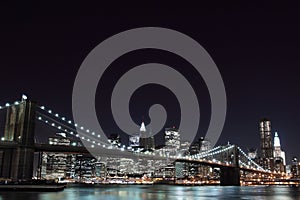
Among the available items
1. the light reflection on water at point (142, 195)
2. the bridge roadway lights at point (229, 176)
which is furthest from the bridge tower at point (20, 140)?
the bridge roadway lights at point (229, 176)

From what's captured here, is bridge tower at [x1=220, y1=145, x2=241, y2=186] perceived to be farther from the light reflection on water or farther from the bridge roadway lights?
the light reflection on water

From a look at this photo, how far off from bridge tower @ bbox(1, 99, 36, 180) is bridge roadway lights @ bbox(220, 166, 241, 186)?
42.3 meters

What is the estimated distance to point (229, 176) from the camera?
78.1m

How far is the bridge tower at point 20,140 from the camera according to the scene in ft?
150

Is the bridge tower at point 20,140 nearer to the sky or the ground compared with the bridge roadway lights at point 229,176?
nearer to the sky

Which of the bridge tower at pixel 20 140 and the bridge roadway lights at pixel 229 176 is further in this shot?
the bridge roadway lights at pixel 229 176

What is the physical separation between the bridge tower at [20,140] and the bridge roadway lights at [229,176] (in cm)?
4233

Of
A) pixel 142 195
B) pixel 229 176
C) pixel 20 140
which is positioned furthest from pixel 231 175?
pixel 20 140

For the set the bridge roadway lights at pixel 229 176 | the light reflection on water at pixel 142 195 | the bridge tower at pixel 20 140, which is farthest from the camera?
the bridge roadway lights at pixel 229 176

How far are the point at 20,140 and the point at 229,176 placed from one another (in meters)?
46.1

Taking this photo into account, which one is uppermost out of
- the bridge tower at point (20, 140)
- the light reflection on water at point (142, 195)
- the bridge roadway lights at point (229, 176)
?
the bridge tower at point (20, 140)

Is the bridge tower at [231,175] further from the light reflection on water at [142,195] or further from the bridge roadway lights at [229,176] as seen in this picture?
the light reflection on water at [142,195]

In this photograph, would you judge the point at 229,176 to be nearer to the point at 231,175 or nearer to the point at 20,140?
the point at 231,175

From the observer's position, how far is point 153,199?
104 feet
